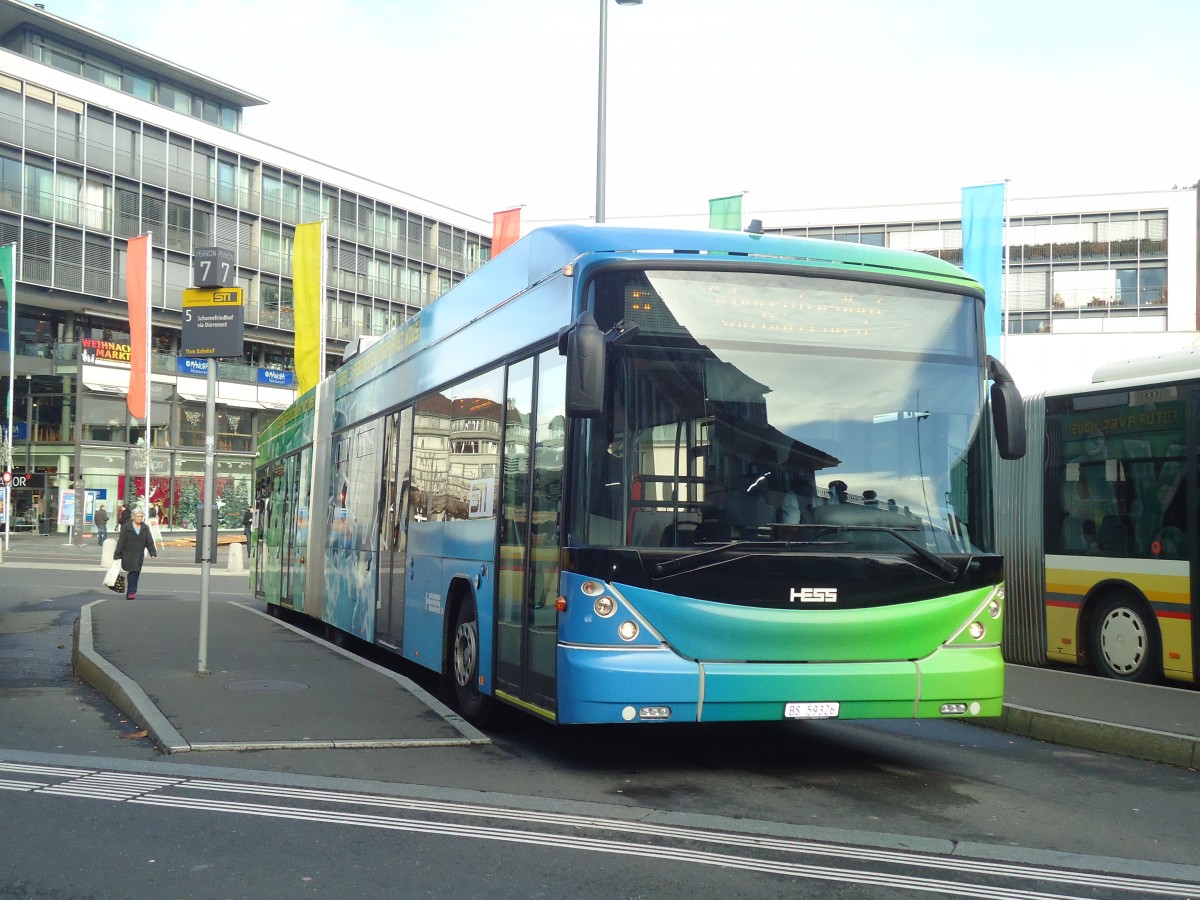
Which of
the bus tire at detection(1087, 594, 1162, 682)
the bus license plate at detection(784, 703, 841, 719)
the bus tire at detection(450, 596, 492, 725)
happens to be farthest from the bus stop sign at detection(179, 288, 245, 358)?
the bus tire at detection(1087, 594, 1162, 682)

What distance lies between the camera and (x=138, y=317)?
45.9 meters

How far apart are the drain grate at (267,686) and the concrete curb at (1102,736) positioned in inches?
231

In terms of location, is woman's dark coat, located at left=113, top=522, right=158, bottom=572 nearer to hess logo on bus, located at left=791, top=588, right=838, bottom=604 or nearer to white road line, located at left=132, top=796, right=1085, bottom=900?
white road line, located at left=132, top=796, right=1085, bottom=900

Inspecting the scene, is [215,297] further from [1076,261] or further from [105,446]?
[1076,261]

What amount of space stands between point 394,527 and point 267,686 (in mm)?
1989

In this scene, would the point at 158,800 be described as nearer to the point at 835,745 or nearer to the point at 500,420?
the point at 500,420

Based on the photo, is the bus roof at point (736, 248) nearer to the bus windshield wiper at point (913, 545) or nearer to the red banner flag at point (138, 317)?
the bus windshield wiper at point (913, 545)

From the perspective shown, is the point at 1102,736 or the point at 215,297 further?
the point at 215,297

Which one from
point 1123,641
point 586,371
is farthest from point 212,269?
point 1123,641

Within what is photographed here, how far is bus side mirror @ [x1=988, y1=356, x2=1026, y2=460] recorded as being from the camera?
26.5 feet

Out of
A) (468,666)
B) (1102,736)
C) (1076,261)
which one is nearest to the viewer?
(1102,736)

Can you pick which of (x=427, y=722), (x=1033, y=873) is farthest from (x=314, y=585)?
(x=1033, y=873)

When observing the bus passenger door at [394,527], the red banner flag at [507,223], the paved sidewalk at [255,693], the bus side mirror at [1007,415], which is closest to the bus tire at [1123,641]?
the bus side mirror at [1007,415]

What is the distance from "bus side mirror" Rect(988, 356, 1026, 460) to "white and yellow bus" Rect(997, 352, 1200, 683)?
4495 mm
